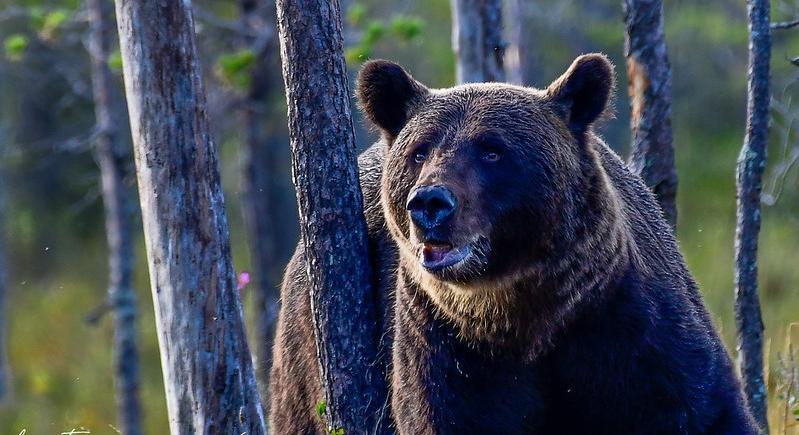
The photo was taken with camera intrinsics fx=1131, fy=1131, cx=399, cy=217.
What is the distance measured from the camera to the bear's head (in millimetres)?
4391

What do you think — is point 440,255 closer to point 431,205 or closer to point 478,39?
point 431,205

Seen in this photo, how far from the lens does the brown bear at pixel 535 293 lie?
4.52 m

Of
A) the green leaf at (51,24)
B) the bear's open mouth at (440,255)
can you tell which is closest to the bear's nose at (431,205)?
the bear's open mouth at (440,255)

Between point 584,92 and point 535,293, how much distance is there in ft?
2.99

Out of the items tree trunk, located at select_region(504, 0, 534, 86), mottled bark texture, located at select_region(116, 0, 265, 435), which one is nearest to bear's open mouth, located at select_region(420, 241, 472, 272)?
mottled bark texture, located at select_region(116, 0, 265, 435)

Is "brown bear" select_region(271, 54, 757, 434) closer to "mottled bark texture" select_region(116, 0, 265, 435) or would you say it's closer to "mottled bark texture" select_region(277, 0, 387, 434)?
"mottled bark texture" select_region(277, 0, 387, 434)

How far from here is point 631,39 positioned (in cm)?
724

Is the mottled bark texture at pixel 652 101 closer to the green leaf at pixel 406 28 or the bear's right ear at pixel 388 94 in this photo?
the bear's right ear at pixel 388 94

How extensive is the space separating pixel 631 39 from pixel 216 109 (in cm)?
837

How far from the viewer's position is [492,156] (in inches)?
181

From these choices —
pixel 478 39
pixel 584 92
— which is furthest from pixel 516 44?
pixel 584 92

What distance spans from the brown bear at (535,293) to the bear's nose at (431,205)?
2.3 inches

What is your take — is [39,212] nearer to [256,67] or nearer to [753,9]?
[256,67]

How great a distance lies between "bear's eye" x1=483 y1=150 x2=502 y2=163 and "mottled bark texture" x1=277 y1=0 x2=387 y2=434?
1.13 metres
